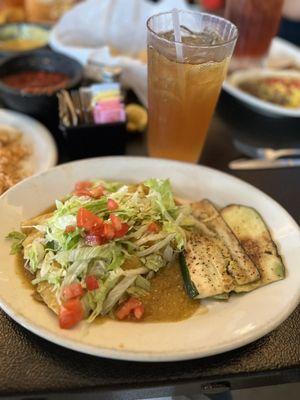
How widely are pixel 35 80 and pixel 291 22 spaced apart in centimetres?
201

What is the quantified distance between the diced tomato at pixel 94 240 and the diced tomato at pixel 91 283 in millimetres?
85

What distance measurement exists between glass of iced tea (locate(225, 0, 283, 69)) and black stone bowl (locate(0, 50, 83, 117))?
33.5 inches

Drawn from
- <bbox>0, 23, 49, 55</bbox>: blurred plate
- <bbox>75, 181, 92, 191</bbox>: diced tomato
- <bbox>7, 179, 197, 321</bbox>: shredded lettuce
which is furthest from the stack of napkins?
<bbox>0, 23, 49, 55</bbox>: blurred plate

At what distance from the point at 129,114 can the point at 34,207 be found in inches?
29.1

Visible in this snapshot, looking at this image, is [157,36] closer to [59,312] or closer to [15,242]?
[15,242]

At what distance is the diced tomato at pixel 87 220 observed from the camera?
47.1 inches

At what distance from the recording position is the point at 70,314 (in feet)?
3.51

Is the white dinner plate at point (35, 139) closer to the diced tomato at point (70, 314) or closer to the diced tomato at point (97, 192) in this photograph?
the diced tomato at point (97, 192)

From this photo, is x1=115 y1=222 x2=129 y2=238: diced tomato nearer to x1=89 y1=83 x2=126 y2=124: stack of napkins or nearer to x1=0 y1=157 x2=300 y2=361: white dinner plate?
x1=0 y1=157 x2=300 y2=361: white dinner plate

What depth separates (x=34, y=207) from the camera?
1398 millimetres

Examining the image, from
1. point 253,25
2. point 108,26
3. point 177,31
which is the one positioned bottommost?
point 108,26

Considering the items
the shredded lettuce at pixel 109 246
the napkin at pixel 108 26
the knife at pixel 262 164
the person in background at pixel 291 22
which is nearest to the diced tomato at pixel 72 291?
the shredded lettuce at pixel 109 246

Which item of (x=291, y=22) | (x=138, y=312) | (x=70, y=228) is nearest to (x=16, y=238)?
(x=70, y=228)

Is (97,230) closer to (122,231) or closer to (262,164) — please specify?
(122,231)
